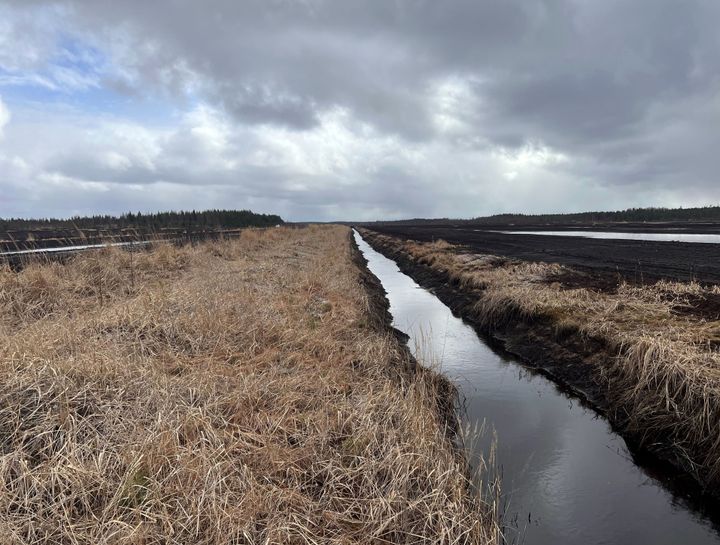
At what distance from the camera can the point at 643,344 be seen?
8.91 meters

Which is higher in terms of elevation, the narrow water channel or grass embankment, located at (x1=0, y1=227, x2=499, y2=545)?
grass embankment, located at (x1=0, y1=227, x2=499, y2=545)

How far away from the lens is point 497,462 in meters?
7.36

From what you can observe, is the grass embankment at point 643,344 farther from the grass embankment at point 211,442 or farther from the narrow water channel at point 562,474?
the grass embankment at point 211,442

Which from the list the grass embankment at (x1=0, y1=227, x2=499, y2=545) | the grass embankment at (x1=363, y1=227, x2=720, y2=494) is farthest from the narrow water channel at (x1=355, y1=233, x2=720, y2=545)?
the grass embankment at (x1=0, y1=227, x2=499, y2=545)

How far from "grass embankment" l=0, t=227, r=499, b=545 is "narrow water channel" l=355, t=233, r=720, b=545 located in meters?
0.99

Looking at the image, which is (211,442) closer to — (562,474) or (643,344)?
(562,474)

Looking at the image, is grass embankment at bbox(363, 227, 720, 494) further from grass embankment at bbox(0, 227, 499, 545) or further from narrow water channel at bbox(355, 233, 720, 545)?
grass embankment at bbox(0, 227, 499, 545)

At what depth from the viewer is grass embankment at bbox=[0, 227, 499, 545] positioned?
4.14m

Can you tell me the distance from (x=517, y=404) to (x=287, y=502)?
7.00m

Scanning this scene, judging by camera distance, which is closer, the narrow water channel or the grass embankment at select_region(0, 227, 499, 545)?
the grass embankment at select_region(0, 227, 499, 545)

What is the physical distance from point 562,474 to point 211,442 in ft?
18.3

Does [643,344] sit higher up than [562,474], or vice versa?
[643,344]

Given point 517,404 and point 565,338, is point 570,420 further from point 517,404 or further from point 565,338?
A: point 565,338

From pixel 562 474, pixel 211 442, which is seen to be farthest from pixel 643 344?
pixel 211 442
